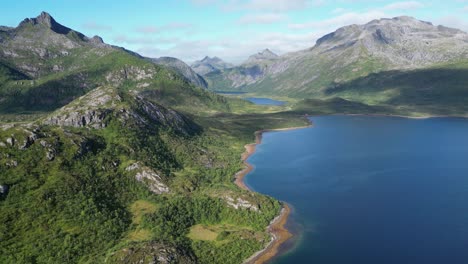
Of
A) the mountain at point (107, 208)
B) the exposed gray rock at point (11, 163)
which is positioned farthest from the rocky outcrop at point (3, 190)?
the exposed gray rock at point (11, 163)

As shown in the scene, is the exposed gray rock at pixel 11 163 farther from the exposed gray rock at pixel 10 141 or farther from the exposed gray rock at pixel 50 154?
the exposed gray rock at pixel 50 154

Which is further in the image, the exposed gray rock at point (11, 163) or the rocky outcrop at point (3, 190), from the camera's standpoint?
the exposed gray rock at point (11, 163)

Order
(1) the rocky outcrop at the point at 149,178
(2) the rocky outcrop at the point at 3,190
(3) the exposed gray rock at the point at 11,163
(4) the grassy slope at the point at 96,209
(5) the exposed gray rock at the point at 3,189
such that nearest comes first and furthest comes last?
(4) the grassy slope at the point at 96,209
(2) the rocky outcrop at the point at 3,190
(5) the exposed gray rock at the point at 3,189
(3) the exposed gray rock at the point at 11,163
(1) the rocky outcrop at the point at 149,178

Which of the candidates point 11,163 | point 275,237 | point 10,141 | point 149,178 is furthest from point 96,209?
point 275,237

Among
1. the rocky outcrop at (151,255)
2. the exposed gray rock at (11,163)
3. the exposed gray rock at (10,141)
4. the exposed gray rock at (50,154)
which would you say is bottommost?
the rocky outcrop at (151,255)

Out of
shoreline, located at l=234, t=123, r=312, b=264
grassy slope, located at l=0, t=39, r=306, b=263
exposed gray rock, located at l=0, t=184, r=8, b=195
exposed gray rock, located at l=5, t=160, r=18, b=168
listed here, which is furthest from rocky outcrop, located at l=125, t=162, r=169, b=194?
shoreline, located at l=234, t=123, r=312, b=264

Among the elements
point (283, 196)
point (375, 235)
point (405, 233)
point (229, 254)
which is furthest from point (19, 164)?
point (405, 233)

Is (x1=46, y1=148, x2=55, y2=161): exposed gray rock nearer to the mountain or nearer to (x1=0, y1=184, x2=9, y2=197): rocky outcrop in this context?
the mountain

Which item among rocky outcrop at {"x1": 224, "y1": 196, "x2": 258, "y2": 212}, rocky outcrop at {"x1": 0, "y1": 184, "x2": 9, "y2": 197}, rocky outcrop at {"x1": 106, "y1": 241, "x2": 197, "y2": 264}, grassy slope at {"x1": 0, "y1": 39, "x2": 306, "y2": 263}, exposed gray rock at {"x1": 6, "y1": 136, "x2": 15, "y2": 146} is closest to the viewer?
rocky outcrop at {"x1": 106, "y1": 241, "x2": 197, "y2": 264}
